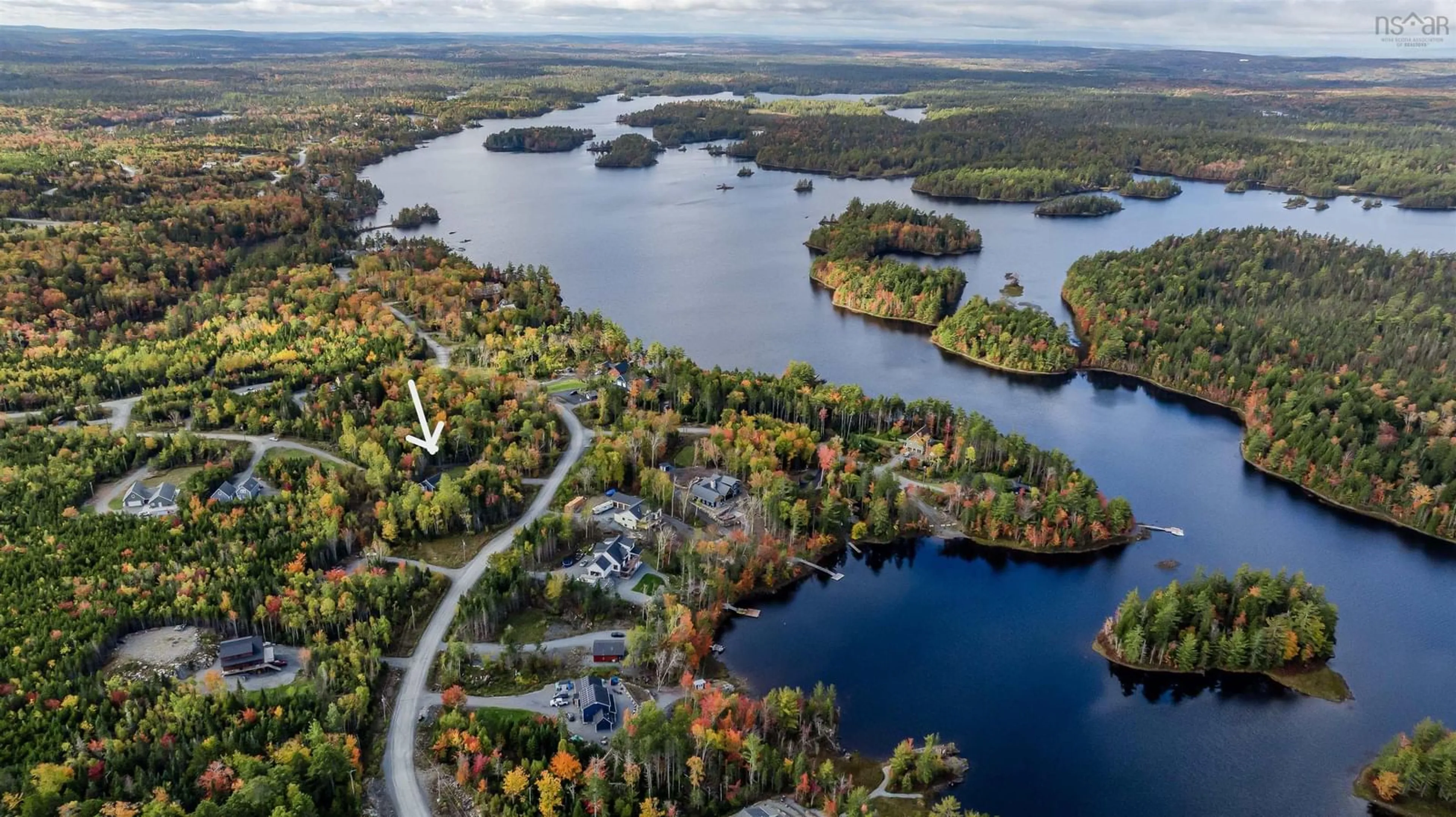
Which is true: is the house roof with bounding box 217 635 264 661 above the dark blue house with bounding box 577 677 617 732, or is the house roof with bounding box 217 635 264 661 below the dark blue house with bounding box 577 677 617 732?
above

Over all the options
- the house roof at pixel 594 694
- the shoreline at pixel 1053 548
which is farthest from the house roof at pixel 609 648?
the shoreline at pixel 1053 548

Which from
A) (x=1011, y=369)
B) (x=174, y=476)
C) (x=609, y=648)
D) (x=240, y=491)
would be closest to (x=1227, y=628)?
(x=609, y=648)

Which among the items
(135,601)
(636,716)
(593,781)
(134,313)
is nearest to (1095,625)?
(636,716)

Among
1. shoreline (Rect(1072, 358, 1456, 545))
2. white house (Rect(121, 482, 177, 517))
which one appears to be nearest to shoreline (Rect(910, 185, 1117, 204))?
shoreline (Rect(1072, 358, 1456, 545))

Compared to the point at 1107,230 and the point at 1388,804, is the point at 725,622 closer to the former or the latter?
the point at 1388,804

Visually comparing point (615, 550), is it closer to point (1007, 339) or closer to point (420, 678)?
point (420, 678)

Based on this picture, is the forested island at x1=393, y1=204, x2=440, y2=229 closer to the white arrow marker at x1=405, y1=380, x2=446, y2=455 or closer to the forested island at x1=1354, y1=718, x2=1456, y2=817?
the white arrow marker at x1=405, y1=380, x2=446, y2=455
